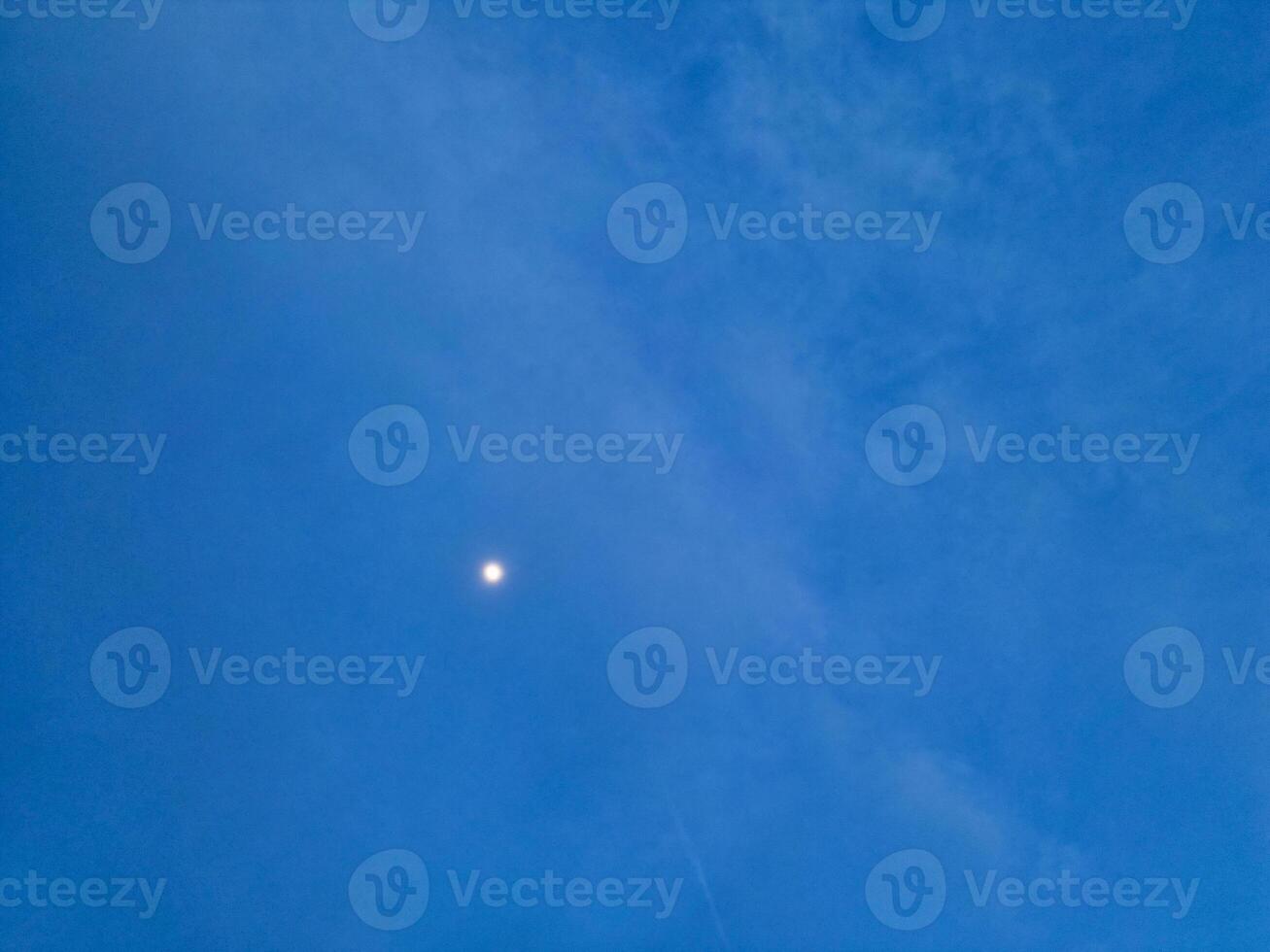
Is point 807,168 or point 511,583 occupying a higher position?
point 807,168

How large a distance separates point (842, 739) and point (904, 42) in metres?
2.42

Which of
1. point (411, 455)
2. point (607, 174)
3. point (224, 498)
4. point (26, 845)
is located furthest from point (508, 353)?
point (26, 845)

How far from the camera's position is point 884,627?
3.06m

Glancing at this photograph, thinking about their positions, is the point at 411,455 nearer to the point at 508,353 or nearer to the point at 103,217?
the point at 508,353

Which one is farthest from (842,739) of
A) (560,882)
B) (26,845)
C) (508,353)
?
(26,845)

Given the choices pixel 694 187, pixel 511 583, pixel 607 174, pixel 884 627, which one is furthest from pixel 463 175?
pixel 884 627

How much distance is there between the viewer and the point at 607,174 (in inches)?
121

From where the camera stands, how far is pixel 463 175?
3.06 meters

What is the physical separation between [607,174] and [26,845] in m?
3.02

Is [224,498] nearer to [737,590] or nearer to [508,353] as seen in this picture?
[508,353]

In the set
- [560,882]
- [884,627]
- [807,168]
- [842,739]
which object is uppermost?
[807,168]

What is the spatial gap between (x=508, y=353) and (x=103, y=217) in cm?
147

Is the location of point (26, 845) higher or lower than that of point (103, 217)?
lower

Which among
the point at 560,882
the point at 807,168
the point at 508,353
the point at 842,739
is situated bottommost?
the point at 560,882
